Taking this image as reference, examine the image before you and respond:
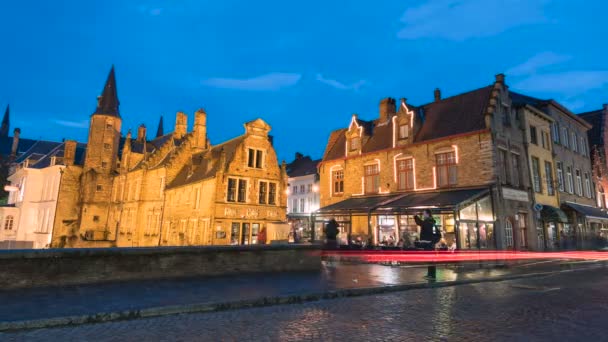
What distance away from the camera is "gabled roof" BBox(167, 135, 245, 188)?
88.5 ft

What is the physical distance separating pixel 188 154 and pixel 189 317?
28769 mm

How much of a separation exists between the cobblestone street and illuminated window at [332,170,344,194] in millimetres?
20639

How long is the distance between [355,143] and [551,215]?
45.8 ft

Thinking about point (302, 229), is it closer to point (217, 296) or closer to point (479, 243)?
point (479, 243)

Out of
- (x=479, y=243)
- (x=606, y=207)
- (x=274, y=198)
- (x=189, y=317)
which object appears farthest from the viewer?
(x=606, y=207)

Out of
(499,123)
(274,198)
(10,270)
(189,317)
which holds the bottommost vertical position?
(189,317)

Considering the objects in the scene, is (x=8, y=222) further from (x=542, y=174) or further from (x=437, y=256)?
(x=542, y=174)

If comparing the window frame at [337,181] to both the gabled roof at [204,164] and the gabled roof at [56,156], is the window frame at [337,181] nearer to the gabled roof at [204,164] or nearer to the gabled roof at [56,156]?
the gabled roof at [204,164]

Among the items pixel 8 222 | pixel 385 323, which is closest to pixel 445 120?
pixel 385 323

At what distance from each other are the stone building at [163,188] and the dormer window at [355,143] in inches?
249

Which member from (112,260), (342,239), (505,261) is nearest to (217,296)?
(112,260)

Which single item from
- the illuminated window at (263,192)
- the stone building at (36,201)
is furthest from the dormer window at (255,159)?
the stone building at (36,201)

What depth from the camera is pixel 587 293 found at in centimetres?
916

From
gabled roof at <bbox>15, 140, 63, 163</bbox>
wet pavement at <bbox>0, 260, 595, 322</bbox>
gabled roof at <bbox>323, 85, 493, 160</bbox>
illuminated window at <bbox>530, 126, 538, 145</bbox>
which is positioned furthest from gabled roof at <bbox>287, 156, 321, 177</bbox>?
wet pavement at <bbox>0, 260, 595, 322</bbox>
